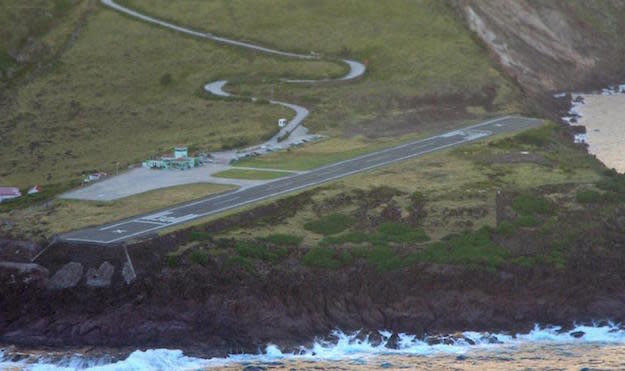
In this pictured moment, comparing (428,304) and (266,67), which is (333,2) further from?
(428,304)

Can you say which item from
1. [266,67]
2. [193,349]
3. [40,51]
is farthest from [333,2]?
[193,349]

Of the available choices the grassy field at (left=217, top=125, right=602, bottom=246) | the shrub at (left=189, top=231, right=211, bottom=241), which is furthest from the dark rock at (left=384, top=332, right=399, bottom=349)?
the shrub at (left=189, top=231, right=211, bottom=241)

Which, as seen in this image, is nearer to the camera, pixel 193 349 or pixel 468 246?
pixel 193 349

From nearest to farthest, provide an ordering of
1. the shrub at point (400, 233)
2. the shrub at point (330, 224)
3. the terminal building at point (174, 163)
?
the shrub at point (400, 233) < the shrub at point (330, 224) < the terminal building at point (174, 163)

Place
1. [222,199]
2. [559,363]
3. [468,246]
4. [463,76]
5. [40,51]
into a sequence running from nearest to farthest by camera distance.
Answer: [559,363] < [468,246] < [222,199] < [463,76] < [40,51]

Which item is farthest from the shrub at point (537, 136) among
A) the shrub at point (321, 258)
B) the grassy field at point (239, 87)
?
the shrub at point (321, 258)

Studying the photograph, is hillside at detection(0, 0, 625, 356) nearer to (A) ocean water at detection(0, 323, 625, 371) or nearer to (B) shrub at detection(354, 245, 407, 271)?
(B) shrub at detection(354, 245, 407, 271)

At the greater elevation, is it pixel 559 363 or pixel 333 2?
pixel 333 2

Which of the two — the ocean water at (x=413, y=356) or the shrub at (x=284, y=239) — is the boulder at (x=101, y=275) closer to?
the ocean water at (x=413, y=356)
